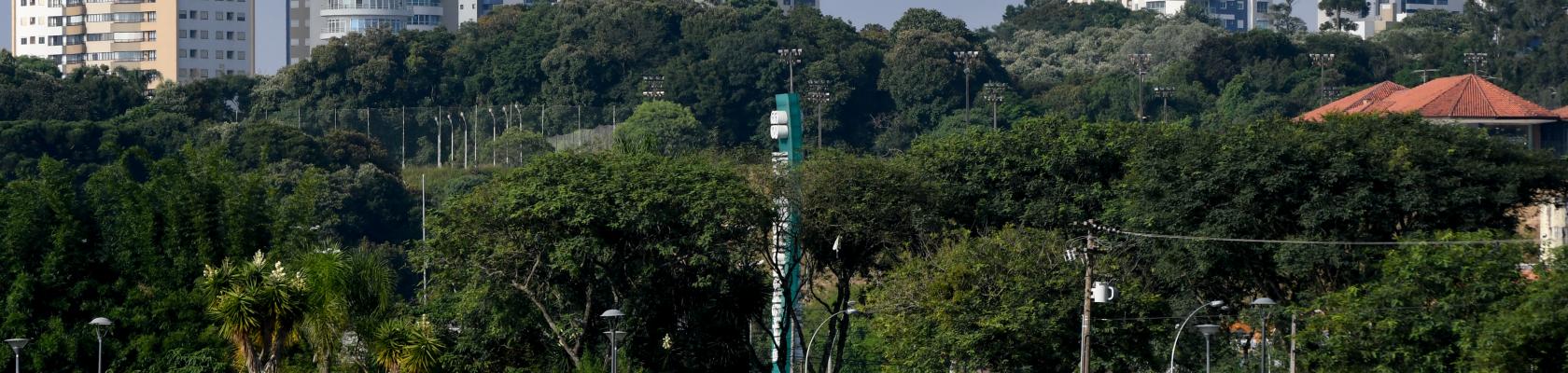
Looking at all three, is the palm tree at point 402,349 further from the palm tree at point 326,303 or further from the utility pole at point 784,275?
the utility pole at point 784,275

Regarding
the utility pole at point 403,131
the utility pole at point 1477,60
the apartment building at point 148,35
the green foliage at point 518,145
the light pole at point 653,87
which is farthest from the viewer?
the apartment building at point 148,35

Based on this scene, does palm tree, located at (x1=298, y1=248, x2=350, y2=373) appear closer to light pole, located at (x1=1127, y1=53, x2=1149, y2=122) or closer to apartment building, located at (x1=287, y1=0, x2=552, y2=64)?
light pole, located at (x1=1127, y1=53, x2=1149, y2=122)

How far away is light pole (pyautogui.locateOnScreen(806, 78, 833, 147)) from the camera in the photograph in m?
123

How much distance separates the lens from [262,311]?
33.2 meters

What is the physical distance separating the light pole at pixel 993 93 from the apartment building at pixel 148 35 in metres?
68.7

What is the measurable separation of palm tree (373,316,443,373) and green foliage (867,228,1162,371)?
1202 centimetres

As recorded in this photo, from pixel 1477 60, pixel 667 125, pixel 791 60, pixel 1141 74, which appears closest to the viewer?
pixel 1141 74

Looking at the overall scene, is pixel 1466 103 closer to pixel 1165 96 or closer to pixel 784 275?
pixel 1165 96

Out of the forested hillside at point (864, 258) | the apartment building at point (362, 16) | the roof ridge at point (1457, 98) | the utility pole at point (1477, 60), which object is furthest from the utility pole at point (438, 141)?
the utility pole at point (1477, 60)

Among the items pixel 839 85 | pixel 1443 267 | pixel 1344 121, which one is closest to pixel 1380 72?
pixel 839 85

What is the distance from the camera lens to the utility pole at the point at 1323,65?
13212 cm

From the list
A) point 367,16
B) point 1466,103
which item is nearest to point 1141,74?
point 1466,103

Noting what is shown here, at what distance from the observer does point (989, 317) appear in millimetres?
44188

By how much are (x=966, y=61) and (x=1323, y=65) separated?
24455 mm
